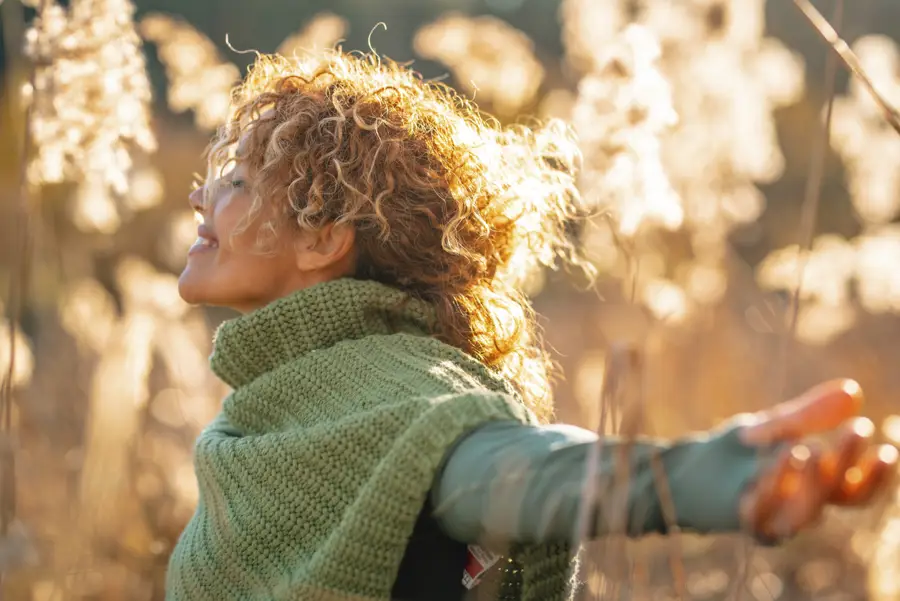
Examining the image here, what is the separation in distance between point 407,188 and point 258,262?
0.26m

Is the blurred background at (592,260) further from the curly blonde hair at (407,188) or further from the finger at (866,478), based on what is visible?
the finger at (866,478)

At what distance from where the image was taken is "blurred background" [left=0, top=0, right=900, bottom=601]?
1.77 meters

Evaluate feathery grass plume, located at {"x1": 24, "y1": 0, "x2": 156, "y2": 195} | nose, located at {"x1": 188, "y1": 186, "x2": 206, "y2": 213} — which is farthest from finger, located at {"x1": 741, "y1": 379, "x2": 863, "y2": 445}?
feathery grass plume, located at {"x1": 24, "y1": 0, "x2": 156, "y2": 195}

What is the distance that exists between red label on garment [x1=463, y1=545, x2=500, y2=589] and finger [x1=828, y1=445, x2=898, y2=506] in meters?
0.62

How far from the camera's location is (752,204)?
2.71 metres

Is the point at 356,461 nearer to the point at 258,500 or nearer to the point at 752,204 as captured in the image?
the point at 258,500

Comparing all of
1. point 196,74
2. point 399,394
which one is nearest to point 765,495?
point 399,394

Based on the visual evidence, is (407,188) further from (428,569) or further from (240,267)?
(428,569)

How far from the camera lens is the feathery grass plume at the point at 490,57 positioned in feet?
8.57

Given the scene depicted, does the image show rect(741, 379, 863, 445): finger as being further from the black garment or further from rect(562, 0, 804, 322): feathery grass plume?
rect(562, 0, 804, 322): feathery grass plume

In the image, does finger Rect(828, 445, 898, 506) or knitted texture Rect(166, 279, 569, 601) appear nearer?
finger Rect(828, 445, 898, 506)

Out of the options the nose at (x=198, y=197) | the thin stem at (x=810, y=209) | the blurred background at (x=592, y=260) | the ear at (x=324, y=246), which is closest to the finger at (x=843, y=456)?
the thin stem at (x=810, y=209)

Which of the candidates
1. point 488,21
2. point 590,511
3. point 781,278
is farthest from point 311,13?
point 590,511

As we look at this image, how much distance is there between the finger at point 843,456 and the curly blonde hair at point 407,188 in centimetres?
84
